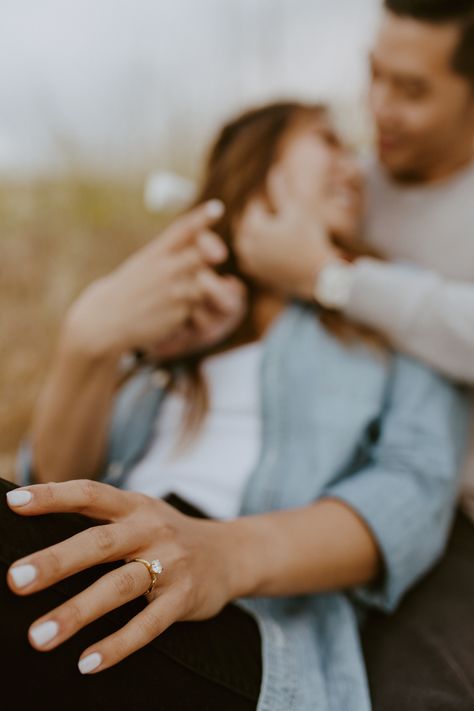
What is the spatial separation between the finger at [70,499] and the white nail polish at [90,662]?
112 mm

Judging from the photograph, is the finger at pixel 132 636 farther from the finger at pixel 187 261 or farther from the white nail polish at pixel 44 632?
the finger at pixel 187 261

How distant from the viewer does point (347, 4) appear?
171cm

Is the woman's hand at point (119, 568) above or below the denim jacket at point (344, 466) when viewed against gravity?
above

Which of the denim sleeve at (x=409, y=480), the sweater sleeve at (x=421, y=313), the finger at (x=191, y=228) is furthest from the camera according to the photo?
the finger at (x=191, y=228)

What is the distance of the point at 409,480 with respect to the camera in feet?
2.66

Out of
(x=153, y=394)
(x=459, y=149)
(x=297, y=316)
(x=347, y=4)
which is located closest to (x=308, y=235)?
(x=297, y=316)

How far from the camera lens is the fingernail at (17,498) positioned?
1.58 feet

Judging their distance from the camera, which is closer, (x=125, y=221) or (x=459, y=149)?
(x=459, y=149)

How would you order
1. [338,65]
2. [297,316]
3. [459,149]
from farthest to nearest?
[338,65] → [459,149] → [297,316]

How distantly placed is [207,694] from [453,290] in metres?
0.62

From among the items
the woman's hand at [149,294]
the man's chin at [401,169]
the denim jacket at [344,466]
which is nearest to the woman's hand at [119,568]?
the denim jacket at [344,466]

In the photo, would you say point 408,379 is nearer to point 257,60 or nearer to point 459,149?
point 459,149

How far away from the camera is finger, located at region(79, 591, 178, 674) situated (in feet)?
1.57

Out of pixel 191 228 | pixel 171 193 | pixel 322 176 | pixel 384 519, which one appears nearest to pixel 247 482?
pixel 384 519
